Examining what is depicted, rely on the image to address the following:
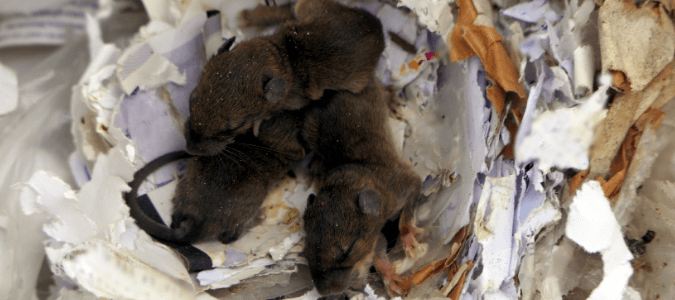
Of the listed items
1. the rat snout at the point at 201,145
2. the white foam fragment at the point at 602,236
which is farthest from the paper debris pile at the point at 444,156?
the rat snout at the point at 201,145

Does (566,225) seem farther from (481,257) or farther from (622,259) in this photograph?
(481,257)

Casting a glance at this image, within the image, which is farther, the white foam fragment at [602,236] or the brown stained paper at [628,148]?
the brown stained paper at [628,148]

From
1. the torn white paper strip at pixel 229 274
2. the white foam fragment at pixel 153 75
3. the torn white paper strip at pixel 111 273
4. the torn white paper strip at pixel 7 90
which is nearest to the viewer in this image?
the torn white paper strip at pixel 111 273

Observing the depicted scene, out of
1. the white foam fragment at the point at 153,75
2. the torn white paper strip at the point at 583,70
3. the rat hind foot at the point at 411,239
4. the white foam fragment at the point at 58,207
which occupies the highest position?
the torn white paper strip at the point at 583,70

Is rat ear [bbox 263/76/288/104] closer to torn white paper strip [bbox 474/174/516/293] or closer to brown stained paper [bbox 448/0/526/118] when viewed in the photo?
brown stained paper [bbox 448/0/526/118]

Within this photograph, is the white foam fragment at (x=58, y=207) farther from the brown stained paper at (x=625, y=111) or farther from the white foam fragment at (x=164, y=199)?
the brown stained paper at (x=625, y=111)
